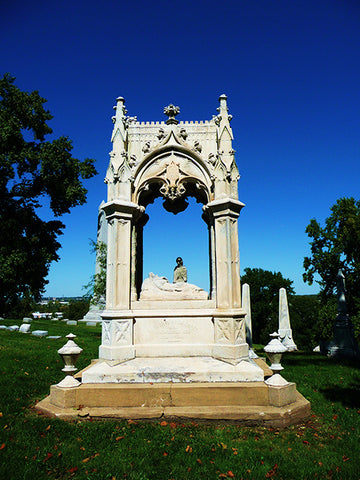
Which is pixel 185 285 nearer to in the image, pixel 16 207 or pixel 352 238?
pixel 352 238

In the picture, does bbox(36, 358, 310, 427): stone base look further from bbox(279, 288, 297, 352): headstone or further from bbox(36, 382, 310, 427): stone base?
bbox(279, 288, 297, 352): headstone

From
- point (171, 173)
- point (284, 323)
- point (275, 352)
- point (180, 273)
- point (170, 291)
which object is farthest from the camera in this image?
point (284, 323)

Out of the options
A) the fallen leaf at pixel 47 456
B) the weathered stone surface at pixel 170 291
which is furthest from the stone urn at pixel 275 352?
the fallen leaf at pixel 47 456

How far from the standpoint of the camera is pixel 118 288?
6578 mm

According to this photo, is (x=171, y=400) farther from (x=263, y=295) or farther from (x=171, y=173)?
(x=263, y=295)

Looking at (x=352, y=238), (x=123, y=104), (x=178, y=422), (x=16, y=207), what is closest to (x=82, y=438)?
(x=178, y=422)

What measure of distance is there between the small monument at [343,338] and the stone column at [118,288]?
10.8 m

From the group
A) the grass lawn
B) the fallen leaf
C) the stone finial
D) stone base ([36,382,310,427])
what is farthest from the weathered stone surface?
the stone finial

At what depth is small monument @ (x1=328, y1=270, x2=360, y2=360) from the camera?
13.4 meters

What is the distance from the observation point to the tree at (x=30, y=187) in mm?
18672

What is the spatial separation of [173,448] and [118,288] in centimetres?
316

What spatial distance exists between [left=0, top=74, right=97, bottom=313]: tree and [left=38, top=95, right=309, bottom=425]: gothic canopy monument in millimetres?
13273

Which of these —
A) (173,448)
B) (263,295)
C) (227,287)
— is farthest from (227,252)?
(263,295)

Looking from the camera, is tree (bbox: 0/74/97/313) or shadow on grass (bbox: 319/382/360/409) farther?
tree (bbox: 0/74/97/313)
